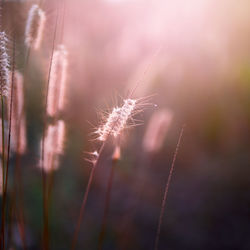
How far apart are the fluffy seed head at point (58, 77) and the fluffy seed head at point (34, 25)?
0.11 meters

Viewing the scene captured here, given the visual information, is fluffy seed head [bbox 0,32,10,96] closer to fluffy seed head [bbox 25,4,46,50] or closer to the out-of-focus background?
fluffy seed head [bbox 25,4,46,50]

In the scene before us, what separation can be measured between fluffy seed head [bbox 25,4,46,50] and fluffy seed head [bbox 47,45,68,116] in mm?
113

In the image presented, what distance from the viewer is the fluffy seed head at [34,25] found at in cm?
134

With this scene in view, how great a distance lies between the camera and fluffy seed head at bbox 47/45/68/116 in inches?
56.8

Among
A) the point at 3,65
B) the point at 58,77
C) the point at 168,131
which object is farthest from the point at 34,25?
the point at 168,131

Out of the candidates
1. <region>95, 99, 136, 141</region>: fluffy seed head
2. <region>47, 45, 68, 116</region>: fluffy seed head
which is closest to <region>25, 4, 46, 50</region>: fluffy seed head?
<region>47, 45, 68, 116</region>: fluffy seed head

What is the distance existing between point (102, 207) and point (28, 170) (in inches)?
43.1

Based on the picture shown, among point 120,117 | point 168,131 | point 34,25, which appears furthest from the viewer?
point 168,131

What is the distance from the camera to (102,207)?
3775mm

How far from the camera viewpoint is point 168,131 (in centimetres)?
429

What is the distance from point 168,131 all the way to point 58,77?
9.86ft

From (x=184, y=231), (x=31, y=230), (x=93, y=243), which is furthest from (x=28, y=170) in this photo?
(x=184, y=231)

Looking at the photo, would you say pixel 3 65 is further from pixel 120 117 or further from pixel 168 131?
pixel 168 131

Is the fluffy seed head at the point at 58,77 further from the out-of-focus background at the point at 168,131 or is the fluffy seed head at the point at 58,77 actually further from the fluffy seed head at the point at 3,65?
the out-of-focus background at the point at 168,131
